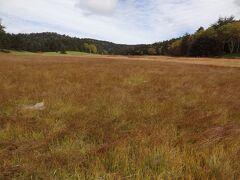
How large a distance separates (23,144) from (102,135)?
56.7 inches

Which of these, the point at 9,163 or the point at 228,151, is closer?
the point at 9,163

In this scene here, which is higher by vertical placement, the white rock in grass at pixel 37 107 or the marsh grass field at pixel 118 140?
the marsh grass field at pixel 118 140

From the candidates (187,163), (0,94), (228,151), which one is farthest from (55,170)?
(0,94)

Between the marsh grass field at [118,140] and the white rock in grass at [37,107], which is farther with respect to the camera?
the white rock in grass at [37,107]

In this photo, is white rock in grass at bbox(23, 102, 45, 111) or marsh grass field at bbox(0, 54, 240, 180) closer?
marsh grass field at bbox(0, 54, 240, 180)

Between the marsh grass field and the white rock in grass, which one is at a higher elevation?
the marsh grass field

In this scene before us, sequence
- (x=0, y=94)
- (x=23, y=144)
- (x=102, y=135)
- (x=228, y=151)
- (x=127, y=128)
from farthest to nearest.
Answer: (x=0, y=94)
(x=127, y=128)
(x=102, y=135)
(x=23, y=144)
(x=228, y=151)

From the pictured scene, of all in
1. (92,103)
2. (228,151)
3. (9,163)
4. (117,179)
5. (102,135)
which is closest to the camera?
(117,179)

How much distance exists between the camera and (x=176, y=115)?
7309mm

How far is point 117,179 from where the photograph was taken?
10.8 ft

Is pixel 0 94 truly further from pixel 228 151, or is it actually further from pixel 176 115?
pixel 228 151

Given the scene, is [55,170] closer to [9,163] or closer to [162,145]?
[9,163]

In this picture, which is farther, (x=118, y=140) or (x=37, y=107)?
(x=37, y=107)

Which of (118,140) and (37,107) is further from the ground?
(118,140)
